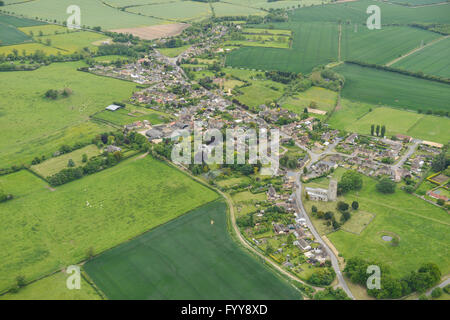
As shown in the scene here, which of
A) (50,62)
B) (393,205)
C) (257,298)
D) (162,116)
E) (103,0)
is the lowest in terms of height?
(257,298)

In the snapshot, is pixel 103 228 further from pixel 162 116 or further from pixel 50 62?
pixel 50 62

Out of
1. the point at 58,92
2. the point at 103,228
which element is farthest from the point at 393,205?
the point at 58,92

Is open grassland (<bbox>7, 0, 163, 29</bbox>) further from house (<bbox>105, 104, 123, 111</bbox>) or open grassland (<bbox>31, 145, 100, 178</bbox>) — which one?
open grassland (<bbox>31, 145, 100, 178</bbox>)

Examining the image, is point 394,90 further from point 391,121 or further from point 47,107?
point 47,107

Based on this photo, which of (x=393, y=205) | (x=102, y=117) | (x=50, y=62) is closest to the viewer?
(x=393, y=205)

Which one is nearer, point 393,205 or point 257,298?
point 257,298

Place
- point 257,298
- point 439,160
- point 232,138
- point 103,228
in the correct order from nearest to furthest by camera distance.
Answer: point 257,298 < point 103,228 < point 439,160 < point 232,138
